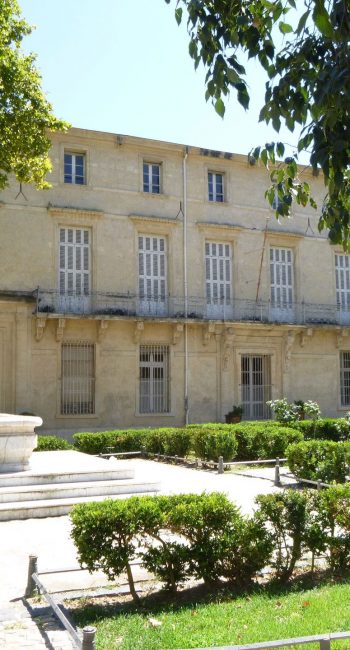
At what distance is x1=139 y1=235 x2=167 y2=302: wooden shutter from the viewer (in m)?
24.1

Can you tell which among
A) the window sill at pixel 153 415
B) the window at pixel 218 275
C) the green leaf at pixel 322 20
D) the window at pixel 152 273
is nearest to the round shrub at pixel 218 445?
the window sill at pixel 153 415

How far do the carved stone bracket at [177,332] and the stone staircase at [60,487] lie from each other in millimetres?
12193

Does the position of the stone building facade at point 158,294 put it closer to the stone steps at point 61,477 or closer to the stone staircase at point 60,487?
the stone staircase at point 60,487

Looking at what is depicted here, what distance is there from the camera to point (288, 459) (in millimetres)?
12750

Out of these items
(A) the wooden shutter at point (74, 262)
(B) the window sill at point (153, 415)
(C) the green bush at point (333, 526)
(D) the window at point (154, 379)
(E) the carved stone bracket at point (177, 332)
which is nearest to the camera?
(C) the green bush at point (333, 526)

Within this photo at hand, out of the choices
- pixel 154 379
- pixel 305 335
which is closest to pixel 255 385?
pixel 305 335

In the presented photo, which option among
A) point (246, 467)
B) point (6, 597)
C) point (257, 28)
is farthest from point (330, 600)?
point (246, 467)

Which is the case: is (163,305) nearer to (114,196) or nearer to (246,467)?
(114,196)

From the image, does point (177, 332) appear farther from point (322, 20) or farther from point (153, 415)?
point (322, 20)

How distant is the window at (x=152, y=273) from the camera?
2402 cm

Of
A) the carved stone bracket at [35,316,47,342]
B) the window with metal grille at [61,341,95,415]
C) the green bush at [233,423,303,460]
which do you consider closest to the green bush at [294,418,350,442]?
the green bush at [233,423,303,460]

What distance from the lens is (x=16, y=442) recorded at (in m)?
10.8

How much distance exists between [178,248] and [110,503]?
63.6ft

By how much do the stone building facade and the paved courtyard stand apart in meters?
10.3
